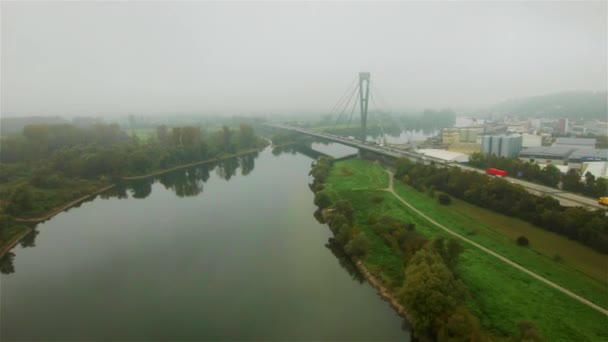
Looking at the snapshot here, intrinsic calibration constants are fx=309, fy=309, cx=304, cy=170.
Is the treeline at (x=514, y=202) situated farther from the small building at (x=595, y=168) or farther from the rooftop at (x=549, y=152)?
the rooftop at (x=549, y=152)

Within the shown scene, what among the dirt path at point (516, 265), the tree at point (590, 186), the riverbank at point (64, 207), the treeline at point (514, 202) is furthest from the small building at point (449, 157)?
the riverbank at point (64, 207)

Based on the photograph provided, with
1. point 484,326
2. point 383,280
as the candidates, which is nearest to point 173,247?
point 383,280

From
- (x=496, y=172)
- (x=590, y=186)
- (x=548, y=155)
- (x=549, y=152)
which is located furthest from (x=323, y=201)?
(x=549, y=152)

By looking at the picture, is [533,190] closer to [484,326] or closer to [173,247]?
[484,326]

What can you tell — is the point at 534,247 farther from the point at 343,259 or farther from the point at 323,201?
the point at 323,201

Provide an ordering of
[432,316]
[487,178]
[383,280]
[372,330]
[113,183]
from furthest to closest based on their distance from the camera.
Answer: [113,183] < [487,178] < [383,280] < [372,330] < [432,316]

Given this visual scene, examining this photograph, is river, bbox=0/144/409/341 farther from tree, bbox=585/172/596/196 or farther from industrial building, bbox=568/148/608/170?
industrial building, bbox=568/148/608/170
